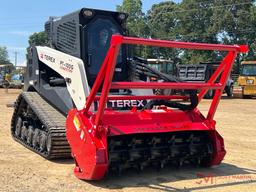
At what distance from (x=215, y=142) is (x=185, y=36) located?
Result: 59.4m

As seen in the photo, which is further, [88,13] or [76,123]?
[88,13]

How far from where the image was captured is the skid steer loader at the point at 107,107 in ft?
21.2

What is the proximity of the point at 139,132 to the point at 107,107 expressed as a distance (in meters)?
1.29

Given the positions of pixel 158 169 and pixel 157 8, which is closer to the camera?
pixel 158 169

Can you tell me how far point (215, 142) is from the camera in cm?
739

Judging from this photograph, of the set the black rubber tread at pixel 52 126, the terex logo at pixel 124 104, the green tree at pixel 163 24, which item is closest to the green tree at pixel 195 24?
the green tree at pixel 163 24

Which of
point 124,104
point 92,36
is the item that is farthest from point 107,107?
point 92,36

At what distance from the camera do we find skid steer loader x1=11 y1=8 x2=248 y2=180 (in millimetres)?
6465

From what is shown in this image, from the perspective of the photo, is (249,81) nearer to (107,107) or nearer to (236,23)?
(107,107)

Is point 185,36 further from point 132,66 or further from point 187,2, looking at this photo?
point 132,66

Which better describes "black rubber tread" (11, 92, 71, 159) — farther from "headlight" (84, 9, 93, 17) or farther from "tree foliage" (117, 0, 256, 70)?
"tree foliage" (117, 0, 256, 70)

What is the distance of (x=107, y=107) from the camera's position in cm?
778

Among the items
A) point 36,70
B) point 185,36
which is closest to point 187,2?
point 185,36

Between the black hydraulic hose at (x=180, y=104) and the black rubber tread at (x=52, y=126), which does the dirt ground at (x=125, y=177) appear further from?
the black hydraulic hose at (x=180, y=104)
